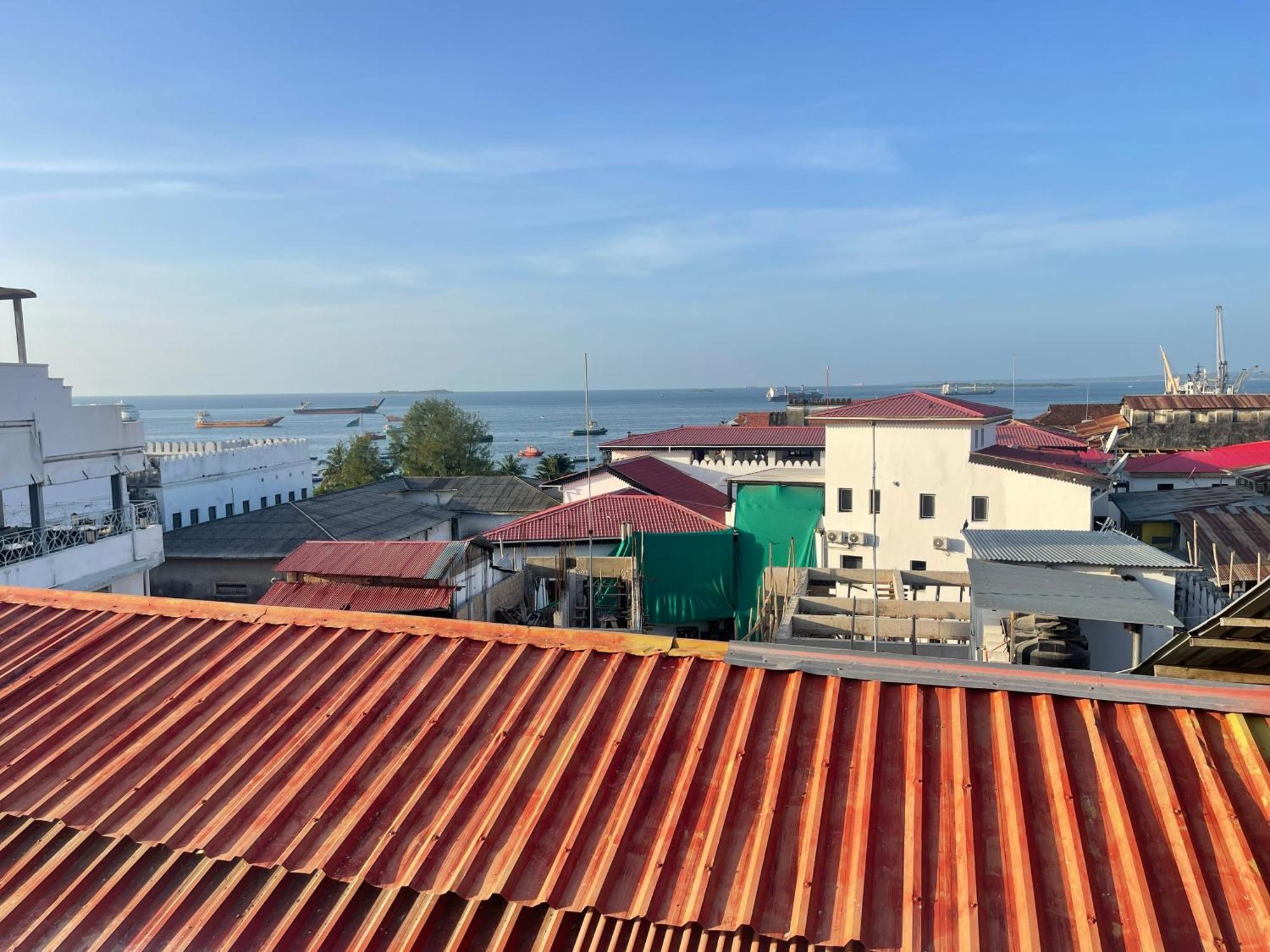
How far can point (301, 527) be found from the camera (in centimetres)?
3072

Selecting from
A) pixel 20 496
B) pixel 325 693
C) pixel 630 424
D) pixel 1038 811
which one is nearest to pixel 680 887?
pixel 1038 811

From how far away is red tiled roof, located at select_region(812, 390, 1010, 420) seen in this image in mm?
23048

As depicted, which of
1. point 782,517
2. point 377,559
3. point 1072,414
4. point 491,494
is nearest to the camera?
point 377,559

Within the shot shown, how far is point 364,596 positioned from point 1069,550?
12.9 meters

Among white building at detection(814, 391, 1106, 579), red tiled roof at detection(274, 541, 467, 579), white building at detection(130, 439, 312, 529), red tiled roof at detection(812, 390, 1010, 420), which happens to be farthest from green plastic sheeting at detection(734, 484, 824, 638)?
white building at detection(130, 439, 312, 529)

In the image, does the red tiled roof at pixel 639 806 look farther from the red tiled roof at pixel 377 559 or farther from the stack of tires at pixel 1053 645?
the red tiled roof at pixel 377 559

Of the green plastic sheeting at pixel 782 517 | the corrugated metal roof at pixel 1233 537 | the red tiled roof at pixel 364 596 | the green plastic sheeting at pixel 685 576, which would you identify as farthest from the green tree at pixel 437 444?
the corrugated metal roof at pixel 1233 537

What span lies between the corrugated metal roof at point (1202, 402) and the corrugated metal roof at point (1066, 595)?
146 ft

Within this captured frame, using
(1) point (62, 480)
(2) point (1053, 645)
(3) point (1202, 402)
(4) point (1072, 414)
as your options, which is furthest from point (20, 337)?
(4) point (1072, 414)

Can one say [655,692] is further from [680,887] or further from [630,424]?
[630,424]

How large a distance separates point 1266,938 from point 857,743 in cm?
178

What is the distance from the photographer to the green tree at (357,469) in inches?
2124

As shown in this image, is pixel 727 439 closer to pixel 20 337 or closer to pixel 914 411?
pixel 914 411

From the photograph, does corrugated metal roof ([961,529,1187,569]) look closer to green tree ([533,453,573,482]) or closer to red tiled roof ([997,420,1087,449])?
red tiled roof ([997,420,1087,449])
